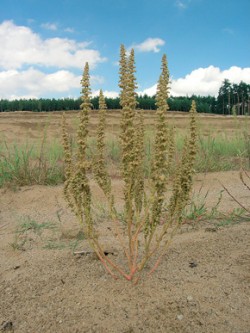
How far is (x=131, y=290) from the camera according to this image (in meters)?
1.67

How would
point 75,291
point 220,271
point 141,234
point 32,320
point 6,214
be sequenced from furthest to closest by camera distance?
point 6,214 → point 141,234 → point 220,271 → point 75,291 → point 32,320

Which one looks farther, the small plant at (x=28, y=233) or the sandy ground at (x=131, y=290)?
the small plant at (x=28, y=233)

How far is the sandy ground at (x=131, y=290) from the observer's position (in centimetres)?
146

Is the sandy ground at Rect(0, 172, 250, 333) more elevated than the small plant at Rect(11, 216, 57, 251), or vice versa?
the sandy ground at Rect(0, 172, 250, 333)

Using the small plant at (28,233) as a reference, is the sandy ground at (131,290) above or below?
above

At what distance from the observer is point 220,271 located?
6.06 feet

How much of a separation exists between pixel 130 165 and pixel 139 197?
1.36ft

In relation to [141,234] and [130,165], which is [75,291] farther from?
[141,234]

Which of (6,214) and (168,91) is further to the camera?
(6,214)

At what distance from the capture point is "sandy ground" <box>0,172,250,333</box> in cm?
146

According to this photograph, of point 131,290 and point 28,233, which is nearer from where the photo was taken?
point 131,290

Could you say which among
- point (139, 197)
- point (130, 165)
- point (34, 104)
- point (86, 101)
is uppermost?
point (34, 104)

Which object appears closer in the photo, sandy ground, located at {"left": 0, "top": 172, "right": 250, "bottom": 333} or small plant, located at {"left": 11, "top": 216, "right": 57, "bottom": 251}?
sandy ground, located at {"left": 0, "top": 172, "right": 250, "bottom": 333}

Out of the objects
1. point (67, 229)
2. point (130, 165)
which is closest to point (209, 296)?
point (130, 165)
